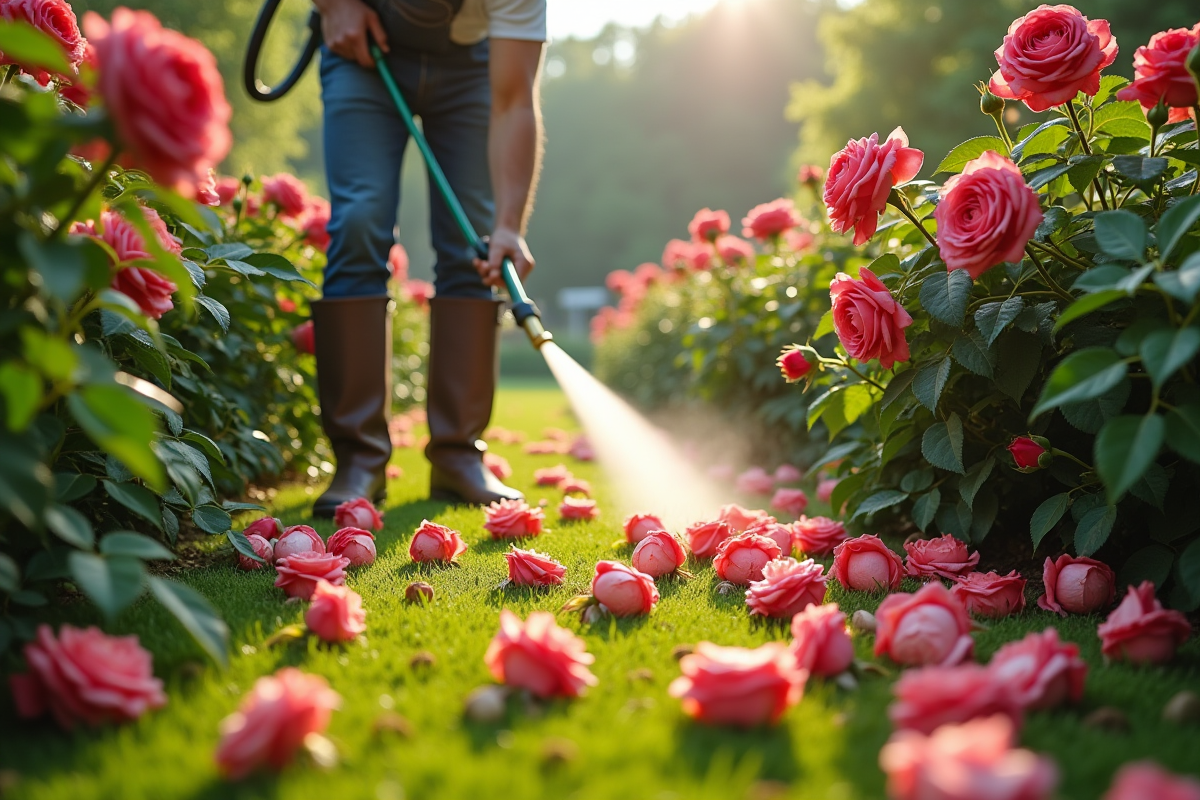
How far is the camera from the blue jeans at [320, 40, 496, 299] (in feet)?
8.77

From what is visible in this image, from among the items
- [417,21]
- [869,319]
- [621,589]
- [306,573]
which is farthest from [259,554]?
[417,21]

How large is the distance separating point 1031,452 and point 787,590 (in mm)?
524

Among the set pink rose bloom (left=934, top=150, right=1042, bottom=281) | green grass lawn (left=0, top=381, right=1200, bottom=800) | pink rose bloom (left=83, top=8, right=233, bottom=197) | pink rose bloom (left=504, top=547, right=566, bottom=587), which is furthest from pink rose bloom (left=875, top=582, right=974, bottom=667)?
pink rose bloom (left=83, top=8, right=233, bottom=197)

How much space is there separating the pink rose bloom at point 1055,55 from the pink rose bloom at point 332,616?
146 cm

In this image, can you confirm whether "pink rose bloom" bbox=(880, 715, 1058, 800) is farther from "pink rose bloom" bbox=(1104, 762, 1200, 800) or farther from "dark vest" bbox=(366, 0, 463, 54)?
"dark vest" bbox=(366, 0, 463, 54)

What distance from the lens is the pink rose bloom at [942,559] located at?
1.76 meters

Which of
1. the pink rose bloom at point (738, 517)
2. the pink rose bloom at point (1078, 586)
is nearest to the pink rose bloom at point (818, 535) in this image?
the pink rose bloom at point (738, 517)

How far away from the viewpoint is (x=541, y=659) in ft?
3.66

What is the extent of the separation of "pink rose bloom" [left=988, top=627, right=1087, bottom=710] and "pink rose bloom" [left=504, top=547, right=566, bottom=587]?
2.81ft

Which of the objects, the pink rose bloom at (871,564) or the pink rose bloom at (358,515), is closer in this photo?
the pink rose bloom at (871,564)

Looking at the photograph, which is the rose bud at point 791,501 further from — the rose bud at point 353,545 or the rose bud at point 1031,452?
the rose bud at point 353,545

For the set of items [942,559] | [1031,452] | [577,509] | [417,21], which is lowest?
[577,509]

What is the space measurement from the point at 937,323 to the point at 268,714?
143 centimetres

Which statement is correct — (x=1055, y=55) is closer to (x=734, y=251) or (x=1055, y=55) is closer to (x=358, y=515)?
(x=358, y=515)
